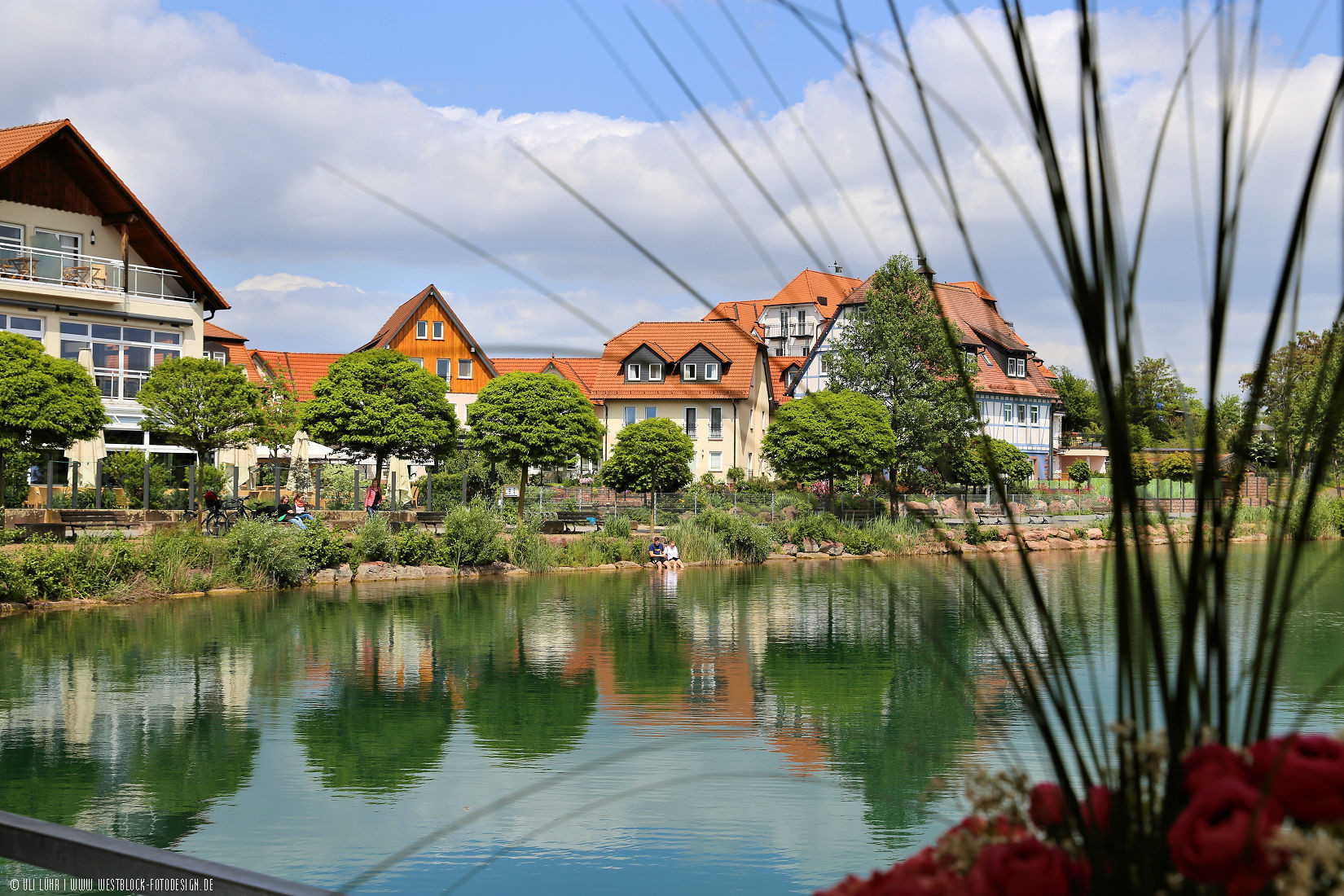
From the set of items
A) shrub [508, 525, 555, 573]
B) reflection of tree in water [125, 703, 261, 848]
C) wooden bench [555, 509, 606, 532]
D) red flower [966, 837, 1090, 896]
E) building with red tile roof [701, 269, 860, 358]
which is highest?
building with red tile roof [701, 269, 860, 358]

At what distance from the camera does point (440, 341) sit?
50.0 meters

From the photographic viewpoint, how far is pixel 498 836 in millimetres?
6680

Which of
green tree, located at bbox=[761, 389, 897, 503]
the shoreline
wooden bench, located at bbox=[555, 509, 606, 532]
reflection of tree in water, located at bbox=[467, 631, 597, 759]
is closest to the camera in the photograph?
reflection of tree in water, located at bbox=[467, 631, 597, 759]

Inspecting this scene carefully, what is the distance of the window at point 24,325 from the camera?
2716 centimetres

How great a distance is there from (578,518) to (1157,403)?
30876mm

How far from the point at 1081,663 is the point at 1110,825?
10.6 metres

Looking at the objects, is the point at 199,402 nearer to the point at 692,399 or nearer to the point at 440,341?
the point at 440,341

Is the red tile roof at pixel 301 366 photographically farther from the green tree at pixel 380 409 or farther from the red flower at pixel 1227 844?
the red flower at pixel 1227 844

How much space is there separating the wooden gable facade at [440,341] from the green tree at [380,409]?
15828 millimetres

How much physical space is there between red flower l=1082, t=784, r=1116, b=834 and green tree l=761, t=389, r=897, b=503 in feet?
114

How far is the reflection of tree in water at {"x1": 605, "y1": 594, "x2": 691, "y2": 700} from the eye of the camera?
1118 centimetres

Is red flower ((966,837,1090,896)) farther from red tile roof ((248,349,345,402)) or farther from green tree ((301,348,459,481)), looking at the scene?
red tile roof ((248,349,345,402))

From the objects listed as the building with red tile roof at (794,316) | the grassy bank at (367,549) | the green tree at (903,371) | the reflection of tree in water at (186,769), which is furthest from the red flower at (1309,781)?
the building with red tile roof at (794,316)

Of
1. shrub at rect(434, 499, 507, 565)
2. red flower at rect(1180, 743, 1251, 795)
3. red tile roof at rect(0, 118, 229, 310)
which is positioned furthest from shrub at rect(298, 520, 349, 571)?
red flower at rect(1180, 743, 1251, 795)
